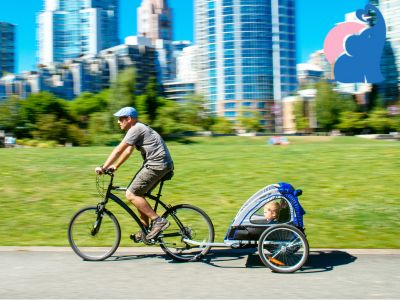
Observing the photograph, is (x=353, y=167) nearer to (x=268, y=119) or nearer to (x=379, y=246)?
(x=379, y=246)

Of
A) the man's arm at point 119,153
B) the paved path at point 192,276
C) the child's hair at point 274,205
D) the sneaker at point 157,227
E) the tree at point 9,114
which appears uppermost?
the tree at point 9,114

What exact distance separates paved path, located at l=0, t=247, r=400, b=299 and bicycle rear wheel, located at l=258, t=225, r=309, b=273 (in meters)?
0.13

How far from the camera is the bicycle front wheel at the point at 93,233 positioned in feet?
21.8

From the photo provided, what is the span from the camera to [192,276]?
5.80 meters

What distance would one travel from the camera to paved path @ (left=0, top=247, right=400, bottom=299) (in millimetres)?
5090

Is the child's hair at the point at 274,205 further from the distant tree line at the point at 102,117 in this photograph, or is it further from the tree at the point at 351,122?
the tree at the point at 351,122

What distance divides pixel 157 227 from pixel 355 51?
64966mm

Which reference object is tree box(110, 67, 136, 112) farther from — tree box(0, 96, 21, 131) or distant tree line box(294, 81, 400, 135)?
distant tree line box(294, 81, 400, 135)

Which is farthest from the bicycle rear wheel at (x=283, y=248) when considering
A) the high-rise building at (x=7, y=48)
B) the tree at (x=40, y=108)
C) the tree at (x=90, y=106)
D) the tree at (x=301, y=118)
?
the high-rise building at (x=7, y=48)

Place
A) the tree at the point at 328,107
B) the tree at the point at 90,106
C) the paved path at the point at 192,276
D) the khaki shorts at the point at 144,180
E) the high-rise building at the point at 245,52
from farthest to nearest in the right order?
the high-rise building at the point at 245,52 < the tree at the point at 90,106 < the tree at the point at 328,107 < the khaki shorts at the point at 144,180 < the paved path at the point at 192,276

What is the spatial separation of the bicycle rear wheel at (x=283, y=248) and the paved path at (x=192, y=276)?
5.3 inches

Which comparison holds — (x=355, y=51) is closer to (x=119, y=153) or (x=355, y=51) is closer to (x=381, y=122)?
(x=381, y=122)

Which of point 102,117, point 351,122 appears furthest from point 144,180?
point 351,122

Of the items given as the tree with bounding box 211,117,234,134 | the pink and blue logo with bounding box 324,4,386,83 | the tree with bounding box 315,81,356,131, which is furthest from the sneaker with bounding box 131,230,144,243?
the tree with bounding box 315,81,356,131
